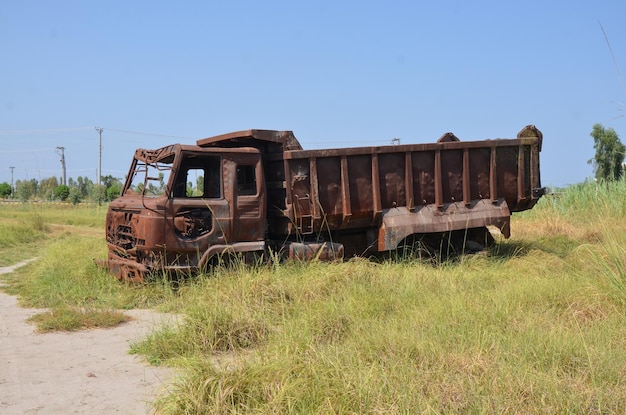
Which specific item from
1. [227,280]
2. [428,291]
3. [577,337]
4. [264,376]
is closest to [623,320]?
[577,337]

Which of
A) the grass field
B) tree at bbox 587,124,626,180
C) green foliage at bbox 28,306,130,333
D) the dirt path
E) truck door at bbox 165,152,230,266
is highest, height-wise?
tree at bbox 587,124,626,180

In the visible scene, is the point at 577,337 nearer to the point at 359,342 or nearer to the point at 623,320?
the point at 623,320

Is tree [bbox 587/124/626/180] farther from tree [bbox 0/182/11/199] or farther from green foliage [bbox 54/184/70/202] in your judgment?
tree [bbox 0/182/11/199]

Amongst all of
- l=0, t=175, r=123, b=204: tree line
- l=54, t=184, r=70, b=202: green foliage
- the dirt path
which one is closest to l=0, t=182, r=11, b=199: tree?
l=0, t=175, r=123, b=204: tree line

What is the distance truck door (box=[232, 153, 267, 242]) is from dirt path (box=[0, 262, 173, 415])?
189cm

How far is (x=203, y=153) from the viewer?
26.9ft

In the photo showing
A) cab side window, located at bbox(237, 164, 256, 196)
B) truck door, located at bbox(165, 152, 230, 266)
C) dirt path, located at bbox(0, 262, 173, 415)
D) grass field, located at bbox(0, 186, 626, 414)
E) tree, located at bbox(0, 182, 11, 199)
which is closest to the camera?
grass field, located at bbox(0, 186, 626, 414)

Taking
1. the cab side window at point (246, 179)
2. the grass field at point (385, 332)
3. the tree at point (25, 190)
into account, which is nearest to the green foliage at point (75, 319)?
the grass field at point (385, 332)

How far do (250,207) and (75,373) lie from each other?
12.6 ft

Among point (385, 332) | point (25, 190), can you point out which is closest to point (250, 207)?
point (385, 332)

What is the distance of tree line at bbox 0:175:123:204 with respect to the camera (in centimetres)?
4859

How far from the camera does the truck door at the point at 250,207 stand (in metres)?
8.23

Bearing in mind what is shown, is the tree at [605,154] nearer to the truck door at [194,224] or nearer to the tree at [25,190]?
the truck door at [194,224]

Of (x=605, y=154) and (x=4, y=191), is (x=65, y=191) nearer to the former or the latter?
(x=4, y=191)
